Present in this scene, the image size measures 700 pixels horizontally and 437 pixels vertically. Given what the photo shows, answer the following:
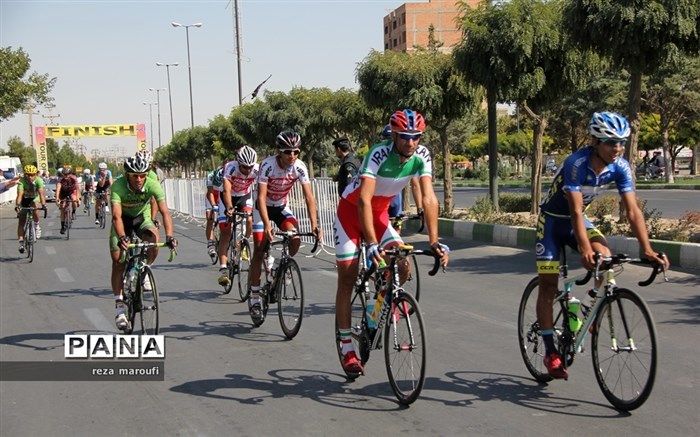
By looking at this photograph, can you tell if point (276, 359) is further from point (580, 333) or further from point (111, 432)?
point (580, 333)

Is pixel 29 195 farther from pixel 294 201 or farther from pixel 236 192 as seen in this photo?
pixel 236 192

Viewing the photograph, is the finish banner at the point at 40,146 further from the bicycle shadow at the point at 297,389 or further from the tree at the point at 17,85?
the bicycle shadow at the point at 297,389

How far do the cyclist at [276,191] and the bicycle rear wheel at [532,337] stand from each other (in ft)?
8.06

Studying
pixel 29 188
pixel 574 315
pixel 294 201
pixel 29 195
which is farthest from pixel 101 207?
pixel 574 315

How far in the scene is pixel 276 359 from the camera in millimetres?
7199

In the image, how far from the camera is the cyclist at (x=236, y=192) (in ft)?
34.8

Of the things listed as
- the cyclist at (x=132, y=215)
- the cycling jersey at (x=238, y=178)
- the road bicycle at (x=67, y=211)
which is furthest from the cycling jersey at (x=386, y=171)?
the road bicycle at (x=67, y=211)

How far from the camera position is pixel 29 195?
1728cm

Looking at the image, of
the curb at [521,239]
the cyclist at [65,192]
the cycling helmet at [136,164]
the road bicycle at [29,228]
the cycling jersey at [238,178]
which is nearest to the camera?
the cycling helmet at [136,164]

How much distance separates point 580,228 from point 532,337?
1.19 meters

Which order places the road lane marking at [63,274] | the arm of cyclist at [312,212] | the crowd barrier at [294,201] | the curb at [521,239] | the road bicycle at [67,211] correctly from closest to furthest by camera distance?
the arm of cyclist at [312,212] < the curb at [521,239] < the road lane marking at [63,274] < the crowd barrier at [294,201] < the road bicycle at [67,211]

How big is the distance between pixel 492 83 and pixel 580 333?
12336 millimetres

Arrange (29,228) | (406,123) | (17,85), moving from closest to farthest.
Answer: (406,123)
(29,228)
(17,85)

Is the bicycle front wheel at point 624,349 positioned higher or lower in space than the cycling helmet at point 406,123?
lower
